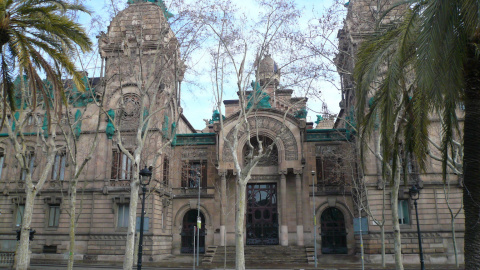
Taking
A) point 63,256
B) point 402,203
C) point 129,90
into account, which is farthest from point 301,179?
point 63,256

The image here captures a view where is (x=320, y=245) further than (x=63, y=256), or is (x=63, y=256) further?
(x=320, y=245)

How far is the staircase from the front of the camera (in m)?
28.2

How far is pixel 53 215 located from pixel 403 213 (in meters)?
26.1

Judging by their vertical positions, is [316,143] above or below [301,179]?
above

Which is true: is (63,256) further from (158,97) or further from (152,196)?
(158,97)

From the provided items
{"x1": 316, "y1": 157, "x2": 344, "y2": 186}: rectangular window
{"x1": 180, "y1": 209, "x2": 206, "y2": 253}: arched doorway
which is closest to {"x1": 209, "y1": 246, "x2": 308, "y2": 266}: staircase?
{"x1": 180, "y1": 209, "x2": 206, "y2": 253}: arched doorway

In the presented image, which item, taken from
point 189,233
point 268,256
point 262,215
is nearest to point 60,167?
point 189,233

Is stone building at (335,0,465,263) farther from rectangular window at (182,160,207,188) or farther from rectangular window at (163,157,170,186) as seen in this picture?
rectangular window at (163,157,170,186)

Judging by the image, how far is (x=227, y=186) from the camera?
3319 centimetres

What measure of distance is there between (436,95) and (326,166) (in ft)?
Answer: 85.5

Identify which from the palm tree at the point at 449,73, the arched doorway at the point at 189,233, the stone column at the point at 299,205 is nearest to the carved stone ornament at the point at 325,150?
the stone column at the point at 299,205

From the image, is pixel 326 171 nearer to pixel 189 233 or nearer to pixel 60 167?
pixel 189 233

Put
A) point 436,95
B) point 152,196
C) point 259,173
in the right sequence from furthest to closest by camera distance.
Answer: point 259,173 < point 152,196 < point 436,95

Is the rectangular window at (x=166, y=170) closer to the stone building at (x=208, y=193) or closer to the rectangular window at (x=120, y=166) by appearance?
the stone building at (x=208, y=193)
